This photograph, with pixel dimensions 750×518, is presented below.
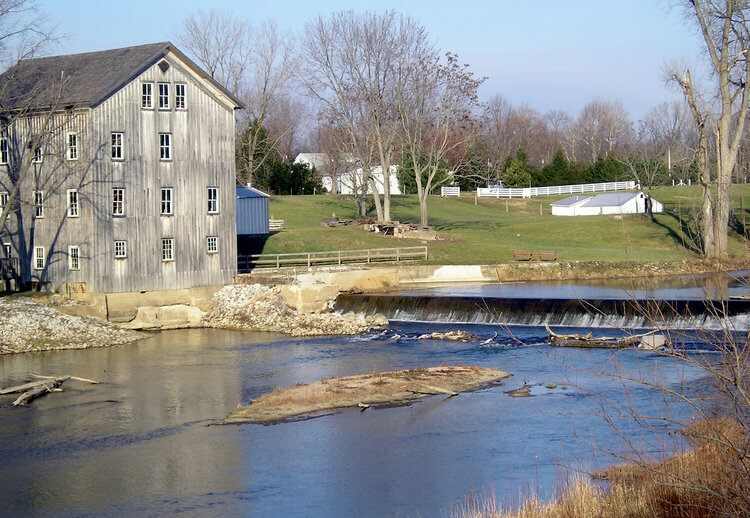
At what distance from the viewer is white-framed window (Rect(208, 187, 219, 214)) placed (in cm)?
4213

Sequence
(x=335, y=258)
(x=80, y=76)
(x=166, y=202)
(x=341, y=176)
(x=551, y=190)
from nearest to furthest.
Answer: (x=166, y=202) < (x=80, y=76) < (x=335, y=258) < (x=551, y=190) < (x=341, y=176)

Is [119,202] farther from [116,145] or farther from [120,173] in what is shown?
[116,145]

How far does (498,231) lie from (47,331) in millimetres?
41456

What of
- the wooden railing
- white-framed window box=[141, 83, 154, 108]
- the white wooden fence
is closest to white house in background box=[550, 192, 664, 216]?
the white wooden fence

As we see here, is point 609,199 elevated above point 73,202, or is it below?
above

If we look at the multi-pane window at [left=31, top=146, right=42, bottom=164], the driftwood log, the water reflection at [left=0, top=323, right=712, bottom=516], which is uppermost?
the multi-pane window at [left=31, top=146, right=42, bottom=164]

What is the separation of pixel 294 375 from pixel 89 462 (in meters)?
9.67

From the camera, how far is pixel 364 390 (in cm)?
2366

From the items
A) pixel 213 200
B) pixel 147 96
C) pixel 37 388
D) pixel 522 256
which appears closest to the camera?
pixel 37 388

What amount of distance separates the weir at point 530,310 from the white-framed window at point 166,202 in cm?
940

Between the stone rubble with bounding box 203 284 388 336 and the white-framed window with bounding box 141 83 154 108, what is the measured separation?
9572 millimetres

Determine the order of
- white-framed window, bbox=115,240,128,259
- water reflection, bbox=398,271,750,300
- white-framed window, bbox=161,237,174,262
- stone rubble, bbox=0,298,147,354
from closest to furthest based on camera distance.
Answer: stone rubble, bbox=0,298,147,354 < white-framed window, bbox=115,240,128,259 < water reflection, bbox=398,271,750,300 < white-framed window, bbox=161,237,174,262

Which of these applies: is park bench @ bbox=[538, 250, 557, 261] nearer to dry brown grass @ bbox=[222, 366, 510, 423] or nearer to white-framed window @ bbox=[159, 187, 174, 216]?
white-framed window @ bbox=[159, 187, 174, 216]

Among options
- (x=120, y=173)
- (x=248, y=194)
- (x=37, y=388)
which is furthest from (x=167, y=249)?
(x=37, y=388)
